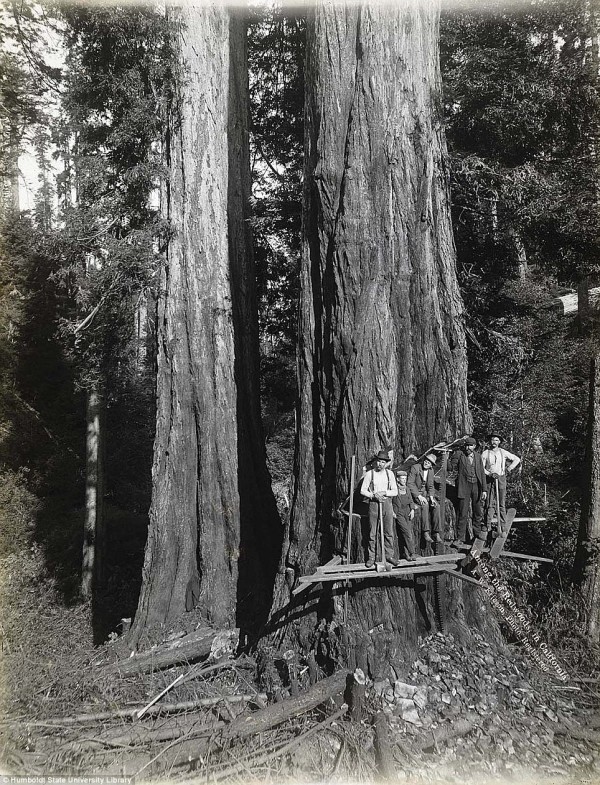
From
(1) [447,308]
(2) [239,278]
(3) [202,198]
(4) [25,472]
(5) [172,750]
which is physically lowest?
(5) [172,750]

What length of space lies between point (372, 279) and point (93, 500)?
7.28 m

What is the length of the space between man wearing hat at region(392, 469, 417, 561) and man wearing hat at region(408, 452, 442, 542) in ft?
0.21

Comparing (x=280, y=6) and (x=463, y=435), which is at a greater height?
(x=280, y=6)

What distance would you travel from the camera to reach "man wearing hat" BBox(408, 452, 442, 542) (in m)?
4.71

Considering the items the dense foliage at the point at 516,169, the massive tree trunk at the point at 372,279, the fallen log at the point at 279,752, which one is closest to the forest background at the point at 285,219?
the dense foliage at the point at 516,169

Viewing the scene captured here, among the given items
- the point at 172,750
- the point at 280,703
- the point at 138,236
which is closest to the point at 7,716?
the point at 172,750

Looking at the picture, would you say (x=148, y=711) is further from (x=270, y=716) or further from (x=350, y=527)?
(x=350, y=527)

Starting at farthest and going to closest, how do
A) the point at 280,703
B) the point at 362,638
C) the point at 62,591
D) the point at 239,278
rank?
the point at 62,591 < the point at 239,278 < the point at 362,638 < the point at 280,703

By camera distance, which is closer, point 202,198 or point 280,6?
point 202,198

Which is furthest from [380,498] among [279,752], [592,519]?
[592,519]

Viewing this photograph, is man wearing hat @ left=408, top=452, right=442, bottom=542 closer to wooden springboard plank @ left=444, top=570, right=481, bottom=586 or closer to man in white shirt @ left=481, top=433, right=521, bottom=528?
wooden springboard plank @ left=444, top=570, right=481, bottom=586

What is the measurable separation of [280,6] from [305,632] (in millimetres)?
9888

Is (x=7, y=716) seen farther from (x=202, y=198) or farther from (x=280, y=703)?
(x=202, y=198)

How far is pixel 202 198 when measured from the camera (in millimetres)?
7395
